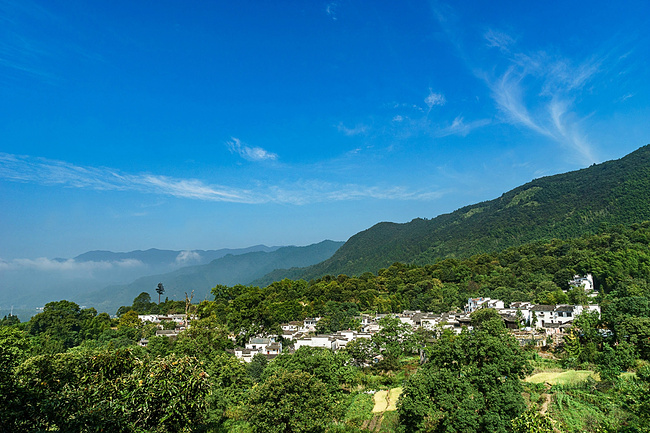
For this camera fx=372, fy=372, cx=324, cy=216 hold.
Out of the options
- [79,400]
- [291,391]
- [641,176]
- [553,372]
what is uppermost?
[641,176]

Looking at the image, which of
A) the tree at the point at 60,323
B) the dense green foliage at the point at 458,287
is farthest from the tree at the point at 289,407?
the tree at the point at 60,323

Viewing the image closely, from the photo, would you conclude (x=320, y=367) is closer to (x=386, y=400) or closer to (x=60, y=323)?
(x=386, y=400)

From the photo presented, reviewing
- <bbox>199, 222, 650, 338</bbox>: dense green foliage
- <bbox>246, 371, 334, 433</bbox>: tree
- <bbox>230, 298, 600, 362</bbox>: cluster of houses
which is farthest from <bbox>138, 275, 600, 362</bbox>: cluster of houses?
<bbox>246, 371, 334, 433</bbox>: tree

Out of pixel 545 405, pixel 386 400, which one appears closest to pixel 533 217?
pixel 386 400

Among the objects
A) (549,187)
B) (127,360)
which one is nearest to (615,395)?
(127,360)

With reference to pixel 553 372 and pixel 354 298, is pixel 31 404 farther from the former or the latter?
pixel 354 298

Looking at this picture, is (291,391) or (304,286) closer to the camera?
(291,391)
